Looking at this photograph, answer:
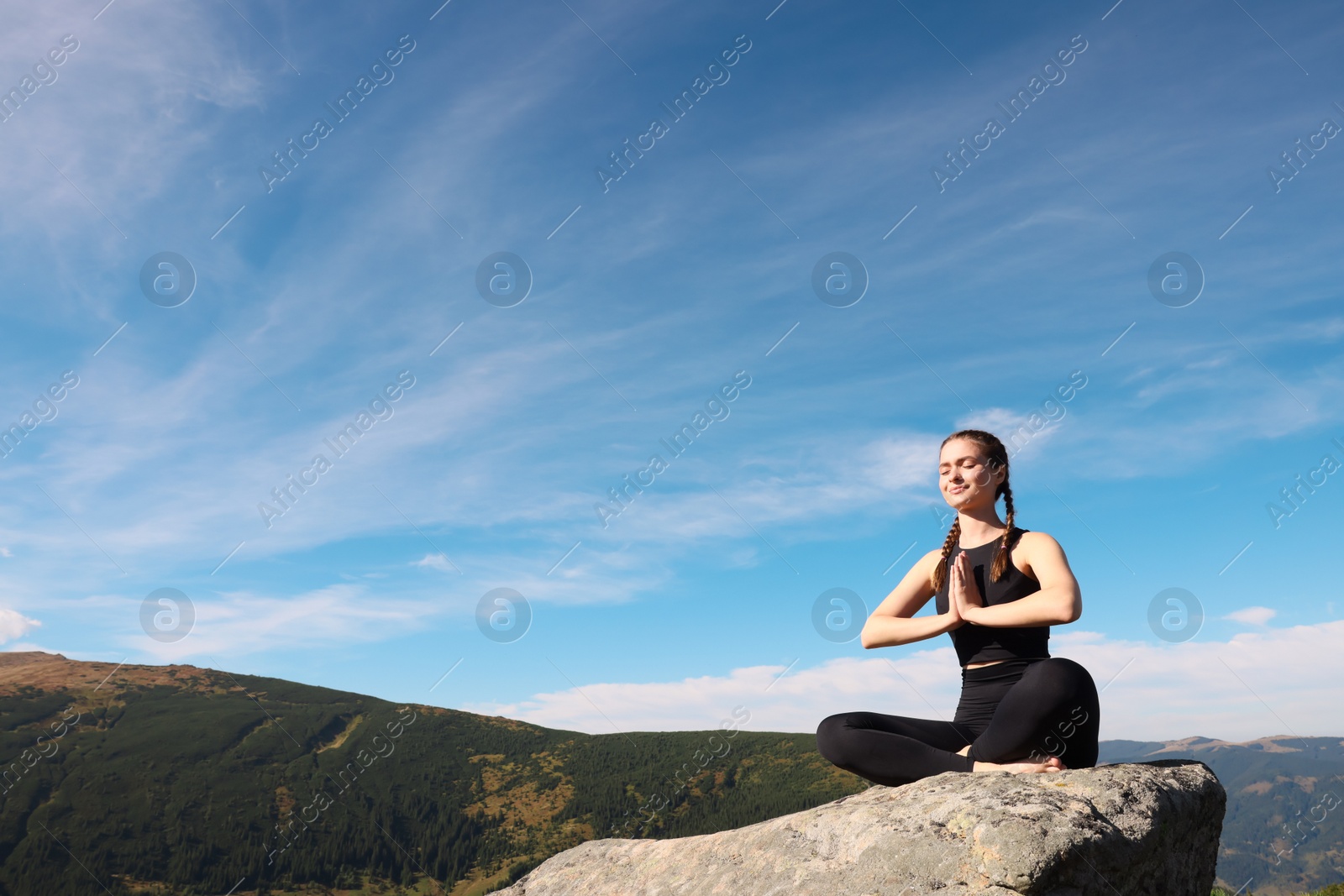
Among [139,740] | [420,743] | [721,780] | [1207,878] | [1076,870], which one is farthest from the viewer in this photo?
[420,743]

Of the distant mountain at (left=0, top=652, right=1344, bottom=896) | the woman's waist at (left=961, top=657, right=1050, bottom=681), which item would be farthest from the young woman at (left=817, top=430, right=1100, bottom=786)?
the distant mountain at (left=0, top=652, right=1344, bottom=896)

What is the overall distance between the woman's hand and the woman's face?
2.11 ft

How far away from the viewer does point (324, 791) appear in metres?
154

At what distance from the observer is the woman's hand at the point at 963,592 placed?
602cm

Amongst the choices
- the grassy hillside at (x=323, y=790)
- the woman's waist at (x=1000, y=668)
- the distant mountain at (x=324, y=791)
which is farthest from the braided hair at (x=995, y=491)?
the grassy hillside at (x=323, y=790)

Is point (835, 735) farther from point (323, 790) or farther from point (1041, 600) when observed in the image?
point (323, 790)

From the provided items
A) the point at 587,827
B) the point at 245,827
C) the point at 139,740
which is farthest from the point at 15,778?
the point at 587,827

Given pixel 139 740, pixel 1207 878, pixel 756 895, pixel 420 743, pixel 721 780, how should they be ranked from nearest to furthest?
pixel 756 895 < pixel 1207 878 < pixel 721 780 < pixel 139 740 < pixel 420 743

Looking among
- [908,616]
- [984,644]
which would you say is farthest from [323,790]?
[984,644]

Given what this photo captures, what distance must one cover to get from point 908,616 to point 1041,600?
1.25 m

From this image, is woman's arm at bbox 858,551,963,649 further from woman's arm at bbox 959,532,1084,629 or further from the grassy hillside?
the grassy hillside

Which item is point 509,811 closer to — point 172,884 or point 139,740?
point 172,884

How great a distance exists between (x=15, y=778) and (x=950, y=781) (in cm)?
18378

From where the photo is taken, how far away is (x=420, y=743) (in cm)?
17125
